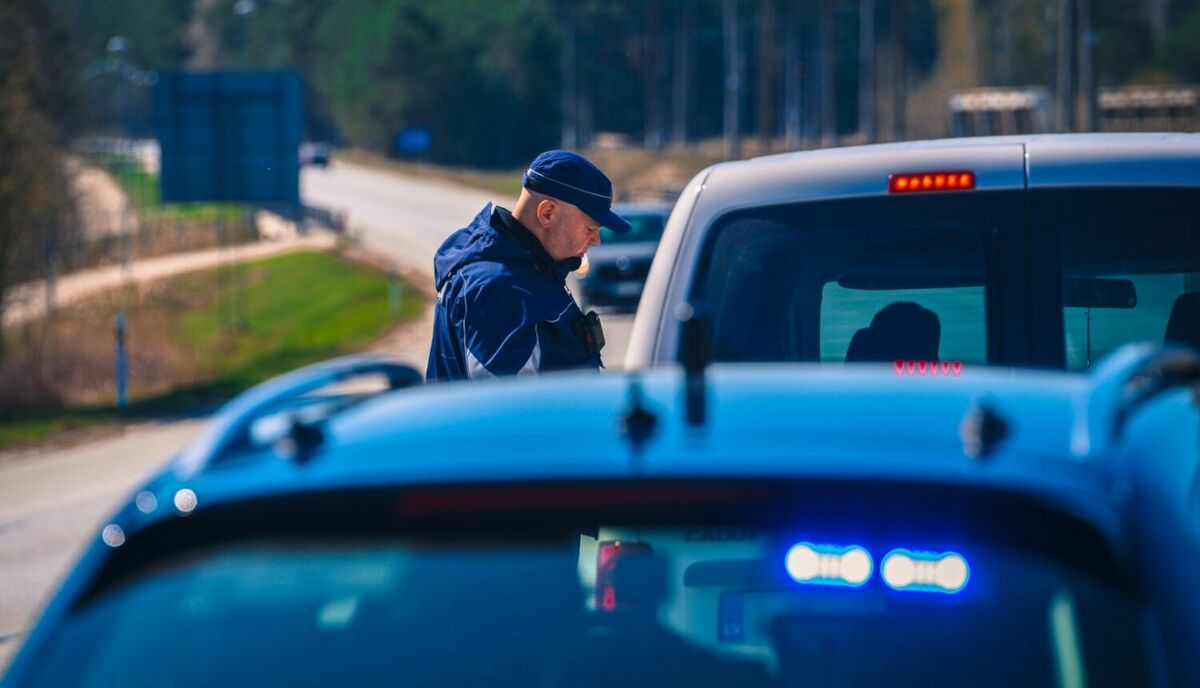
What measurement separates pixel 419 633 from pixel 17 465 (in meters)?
19.0

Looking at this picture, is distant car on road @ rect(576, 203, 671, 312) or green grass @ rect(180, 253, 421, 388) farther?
green grass @ rect(180, 253, 421, 388)

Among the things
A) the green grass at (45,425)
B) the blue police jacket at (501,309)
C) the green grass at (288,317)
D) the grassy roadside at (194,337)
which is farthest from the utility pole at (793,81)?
the blue police jacket at (501,309)

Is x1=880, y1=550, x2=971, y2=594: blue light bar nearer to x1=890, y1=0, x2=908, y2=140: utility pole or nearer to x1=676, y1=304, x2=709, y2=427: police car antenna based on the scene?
x1=676, y1=304, x2=709, y2=427: police car antenna

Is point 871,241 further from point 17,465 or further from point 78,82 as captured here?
point 78,82

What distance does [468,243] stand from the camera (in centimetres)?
500

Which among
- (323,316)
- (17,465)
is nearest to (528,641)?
(17,465)

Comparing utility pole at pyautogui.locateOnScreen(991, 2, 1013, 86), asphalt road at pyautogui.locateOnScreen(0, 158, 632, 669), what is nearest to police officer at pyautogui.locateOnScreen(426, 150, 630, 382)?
asphalt road at pyautogui.locateOnScreen(0, 158, 632, 669)

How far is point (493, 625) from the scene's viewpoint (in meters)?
2.20

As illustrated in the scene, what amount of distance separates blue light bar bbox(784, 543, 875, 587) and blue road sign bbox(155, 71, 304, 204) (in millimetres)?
32900

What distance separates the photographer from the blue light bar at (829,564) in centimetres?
221

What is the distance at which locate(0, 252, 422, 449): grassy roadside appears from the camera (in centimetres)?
2716

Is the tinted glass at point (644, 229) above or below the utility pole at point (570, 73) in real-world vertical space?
below

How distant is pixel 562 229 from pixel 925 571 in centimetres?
287

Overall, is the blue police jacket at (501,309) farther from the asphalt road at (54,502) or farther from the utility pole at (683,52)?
the utility pole at (683,52)
